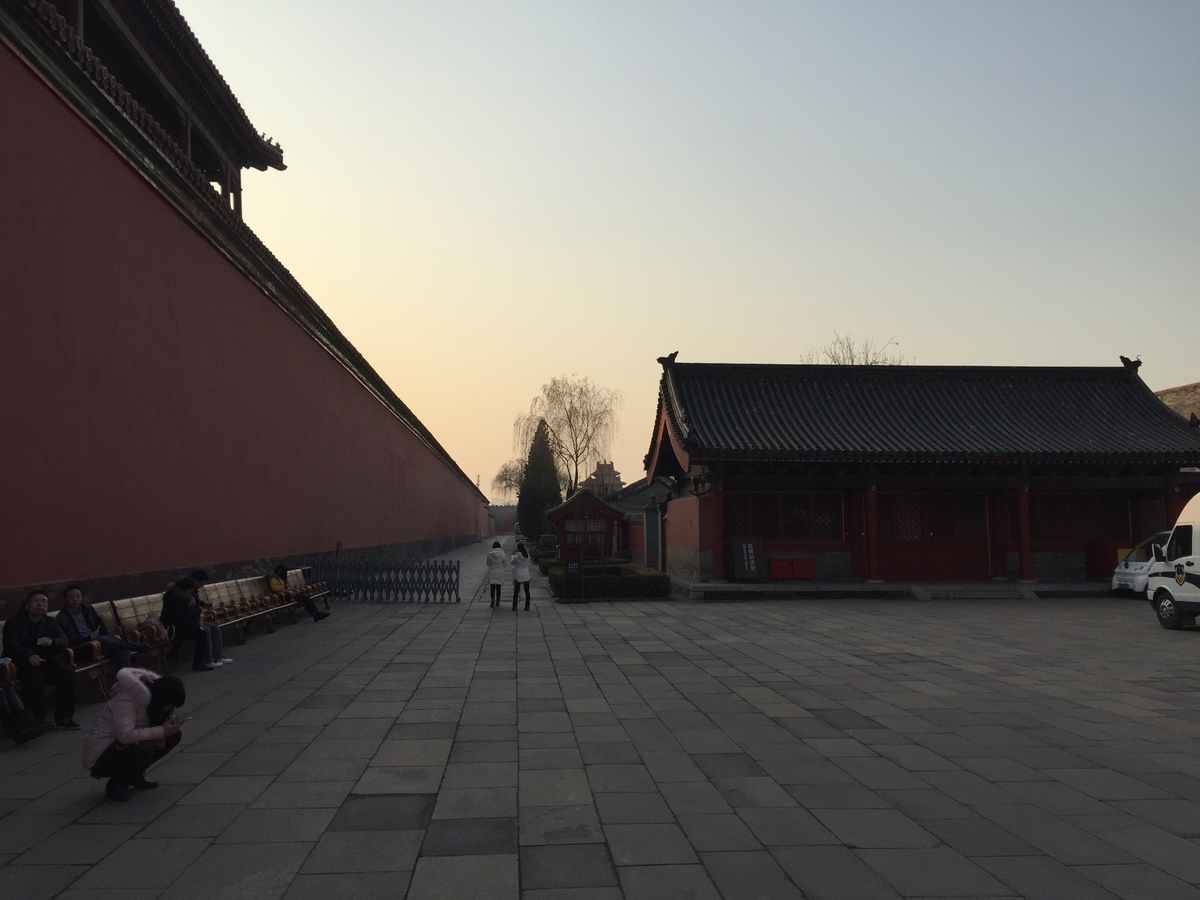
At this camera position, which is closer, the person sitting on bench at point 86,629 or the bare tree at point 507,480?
the person sitting on bench at point 86,629

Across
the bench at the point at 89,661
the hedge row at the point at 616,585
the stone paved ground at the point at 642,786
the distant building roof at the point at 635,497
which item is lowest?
the stone paved ground at the point at 642,786

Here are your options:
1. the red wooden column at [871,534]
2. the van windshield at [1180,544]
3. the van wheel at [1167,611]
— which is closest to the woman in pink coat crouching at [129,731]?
the van wheel at [1167,611]

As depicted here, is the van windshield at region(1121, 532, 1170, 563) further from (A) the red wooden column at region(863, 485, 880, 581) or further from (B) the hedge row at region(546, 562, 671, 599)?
(B) the hedge row at region(546, 562, 671, 599)

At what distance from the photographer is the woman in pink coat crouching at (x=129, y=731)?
4.95 metres

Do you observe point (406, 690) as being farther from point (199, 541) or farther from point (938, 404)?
point (938, 404)

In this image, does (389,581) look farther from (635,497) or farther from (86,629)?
(635,497)

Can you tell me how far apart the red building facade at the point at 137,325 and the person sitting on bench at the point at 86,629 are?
525mm

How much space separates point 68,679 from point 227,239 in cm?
821

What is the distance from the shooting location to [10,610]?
7246mm

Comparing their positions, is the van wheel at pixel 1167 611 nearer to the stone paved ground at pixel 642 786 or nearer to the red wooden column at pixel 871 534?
the stone paved ground at pixel 642 786

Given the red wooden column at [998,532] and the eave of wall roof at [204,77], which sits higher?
the eave of wall roof at [204,77]

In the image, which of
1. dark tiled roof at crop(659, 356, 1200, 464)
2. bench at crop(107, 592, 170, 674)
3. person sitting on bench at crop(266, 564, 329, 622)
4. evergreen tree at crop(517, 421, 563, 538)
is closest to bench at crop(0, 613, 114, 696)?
bench at crop(107, 592, 170, 674)

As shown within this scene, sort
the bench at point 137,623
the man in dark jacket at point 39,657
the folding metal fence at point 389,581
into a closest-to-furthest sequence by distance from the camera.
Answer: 1. the man in dark jacket at point 39,657
2. the bench at point 137,623
3. the folding metal fence at point 389,581

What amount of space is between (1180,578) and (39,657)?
49.9 ft
